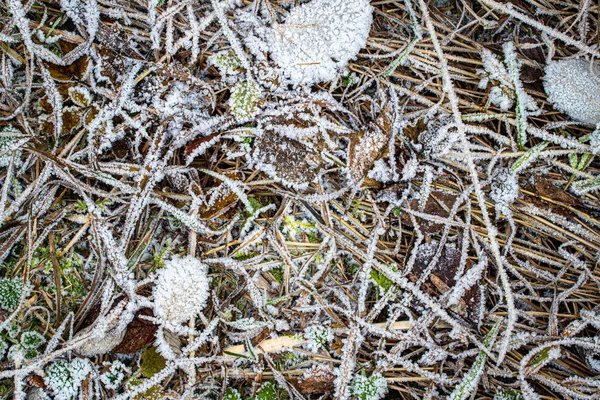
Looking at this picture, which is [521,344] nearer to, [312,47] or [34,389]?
[312,47]

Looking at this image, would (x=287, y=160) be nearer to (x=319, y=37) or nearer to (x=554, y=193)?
(x=319, y=37)

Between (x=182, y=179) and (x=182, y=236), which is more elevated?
(x=182, y=179)

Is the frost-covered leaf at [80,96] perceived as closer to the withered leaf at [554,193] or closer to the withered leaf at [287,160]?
the withered leaf at [287,160]

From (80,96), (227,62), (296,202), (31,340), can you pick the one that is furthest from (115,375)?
(227,62)

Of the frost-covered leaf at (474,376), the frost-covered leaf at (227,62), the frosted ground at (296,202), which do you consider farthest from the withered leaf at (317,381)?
the frost-covered leaf at (227,62)

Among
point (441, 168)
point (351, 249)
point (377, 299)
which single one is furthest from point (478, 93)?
point (377, 299)

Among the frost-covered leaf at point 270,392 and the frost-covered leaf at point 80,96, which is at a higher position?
the frost-covered leaf at point 80,96

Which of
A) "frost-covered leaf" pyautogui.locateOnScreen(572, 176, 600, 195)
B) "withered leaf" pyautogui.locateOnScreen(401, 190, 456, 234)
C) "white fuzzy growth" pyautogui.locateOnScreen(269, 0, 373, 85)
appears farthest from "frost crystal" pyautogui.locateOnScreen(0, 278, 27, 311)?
"frost-covered leaf" pyautogui.locateOnScreen(572, 176, 600, 195)

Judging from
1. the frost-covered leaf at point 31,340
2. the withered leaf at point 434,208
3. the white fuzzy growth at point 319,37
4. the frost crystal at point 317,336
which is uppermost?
the white fuzzy growth at point 319,37
